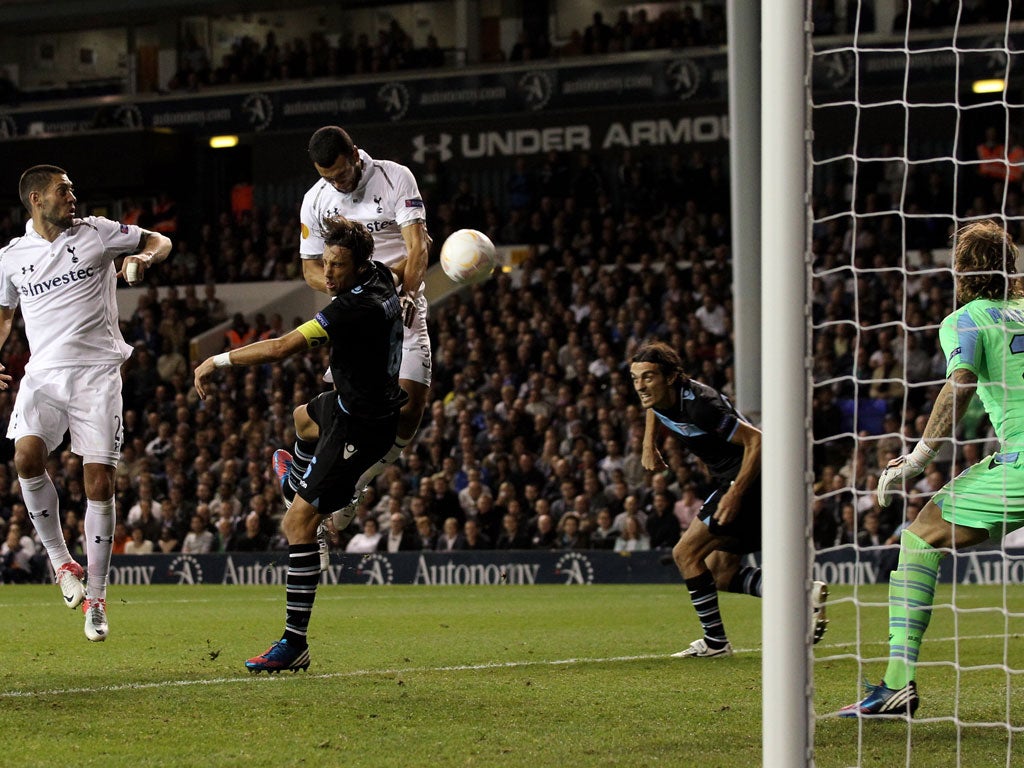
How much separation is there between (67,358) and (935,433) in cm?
517

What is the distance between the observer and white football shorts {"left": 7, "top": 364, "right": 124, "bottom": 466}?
875 cm

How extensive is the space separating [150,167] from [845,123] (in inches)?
519

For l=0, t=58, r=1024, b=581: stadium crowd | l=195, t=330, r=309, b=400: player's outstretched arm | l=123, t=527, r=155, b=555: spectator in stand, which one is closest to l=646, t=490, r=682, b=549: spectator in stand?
l=0, t=58, r=1024, b=581: stadium crowd

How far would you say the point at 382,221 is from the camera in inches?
371

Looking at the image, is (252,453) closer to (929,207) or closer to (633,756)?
(929,207)

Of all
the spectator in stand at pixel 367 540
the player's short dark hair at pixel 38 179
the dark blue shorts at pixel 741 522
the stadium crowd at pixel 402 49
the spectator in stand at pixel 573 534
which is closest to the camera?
the player's short dark hair at pixel 38 179

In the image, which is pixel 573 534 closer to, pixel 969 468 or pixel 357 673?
pixel 357 673

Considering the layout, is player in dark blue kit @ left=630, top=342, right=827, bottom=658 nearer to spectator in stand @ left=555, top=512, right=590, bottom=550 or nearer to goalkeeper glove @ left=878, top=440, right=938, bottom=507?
goalkeeper glove @ left=878, top=440, right=938, bottom=507

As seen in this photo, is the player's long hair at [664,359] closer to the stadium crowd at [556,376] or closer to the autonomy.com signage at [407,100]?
the stadium crowd at [556,376]

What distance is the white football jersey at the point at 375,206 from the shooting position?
9289mm

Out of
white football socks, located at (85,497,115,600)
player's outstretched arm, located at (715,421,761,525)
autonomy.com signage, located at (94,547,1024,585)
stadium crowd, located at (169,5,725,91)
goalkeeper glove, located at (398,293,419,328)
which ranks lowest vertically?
autonomy.com signage, located at (94,547,1024,585)

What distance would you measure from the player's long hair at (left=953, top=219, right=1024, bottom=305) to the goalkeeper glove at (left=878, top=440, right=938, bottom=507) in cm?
69

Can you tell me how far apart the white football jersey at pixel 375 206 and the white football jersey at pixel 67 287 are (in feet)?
3.64

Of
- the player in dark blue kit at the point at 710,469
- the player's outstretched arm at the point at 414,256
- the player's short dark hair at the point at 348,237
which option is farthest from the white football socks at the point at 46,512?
the player in dark blue kit at the point at 710,469
